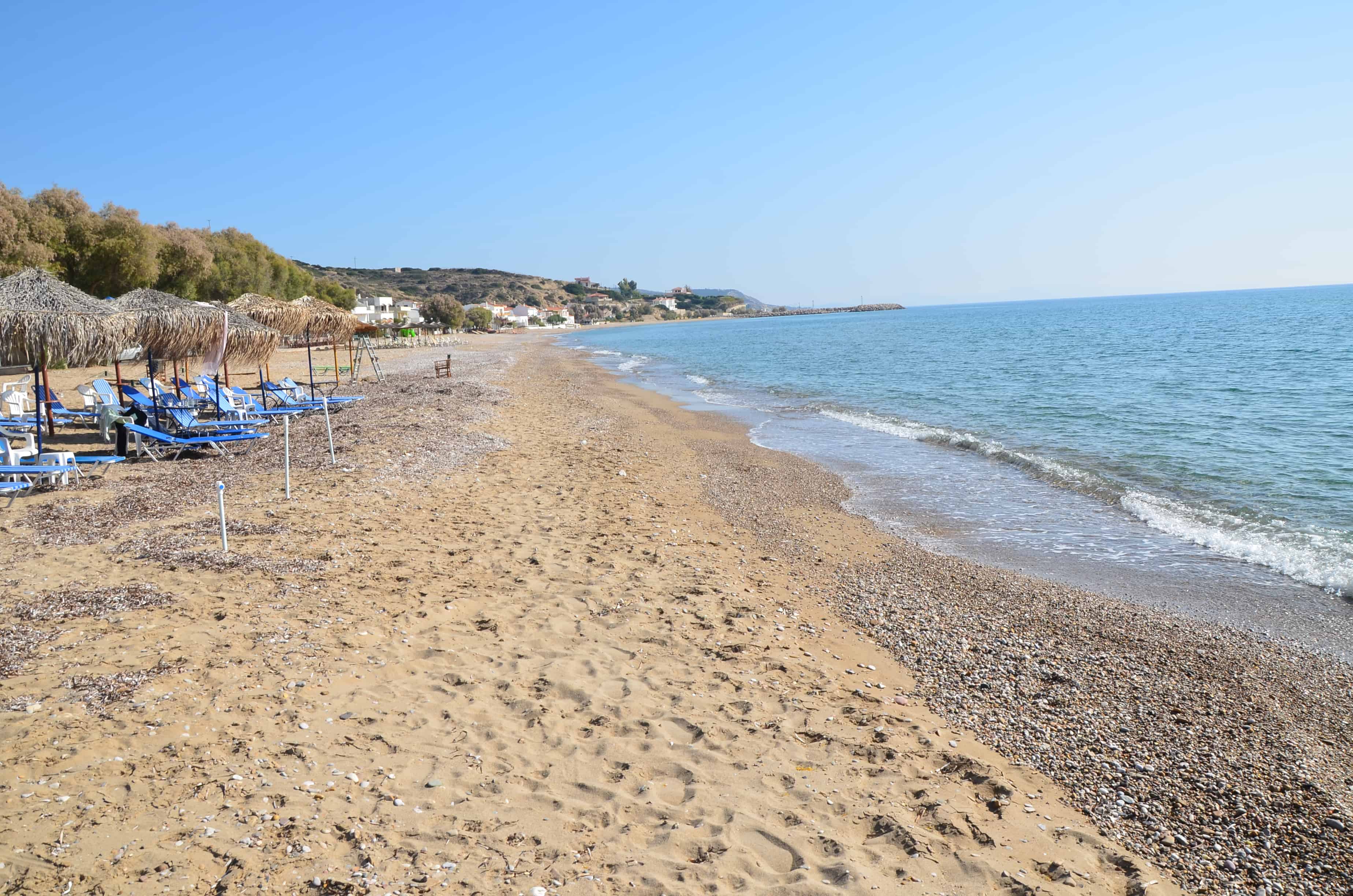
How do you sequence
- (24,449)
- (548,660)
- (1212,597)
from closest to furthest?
(548,660), (1212,597), (24,449)

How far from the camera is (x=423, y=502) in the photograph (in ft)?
29.3

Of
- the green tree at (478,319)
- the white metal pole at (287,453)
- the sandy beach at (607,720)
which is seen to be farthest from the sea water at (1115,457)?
the green tree at (478,319)

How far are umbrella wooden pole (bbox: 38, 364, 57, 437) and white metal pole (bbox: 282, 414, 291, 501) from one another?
10.7ft

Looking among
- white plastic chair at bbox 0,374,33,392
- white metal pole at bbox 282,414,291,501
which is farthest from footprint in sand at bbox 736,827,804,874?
white plastic chair at bbox 0,374,33,392

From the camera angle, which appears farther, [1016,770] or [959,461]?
[959,461]

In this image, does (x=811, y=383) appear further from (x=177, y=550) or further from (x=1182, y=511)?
(x=177, y=550)

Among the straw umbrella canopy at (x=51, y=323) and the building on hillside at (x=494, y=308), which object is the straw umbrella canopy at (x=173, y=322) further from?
the building on hillside at (x=494, y=308)

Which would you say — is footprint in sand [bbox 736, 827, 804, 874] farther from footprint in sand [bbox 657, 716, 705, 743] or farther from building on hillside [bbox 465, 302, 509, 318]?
building on hillside [bbox 465, 302, 509, 318]

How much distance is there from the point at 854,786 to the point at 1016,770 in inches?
38.2

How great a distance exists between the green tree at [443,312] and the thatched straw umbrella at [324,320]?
59.8 meters

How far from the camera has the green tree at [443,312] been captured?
8050 cm

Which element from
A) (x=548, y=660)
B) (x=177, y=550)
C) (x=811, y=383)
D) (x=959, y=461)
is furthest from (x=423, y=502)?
(x=811, y=383)

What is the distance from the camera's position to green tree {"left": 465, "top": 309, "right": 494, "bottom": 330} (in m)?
98.8

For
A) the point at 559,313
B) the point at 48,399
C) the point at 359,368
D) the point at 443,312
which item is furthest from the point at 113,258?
the point at 559,313
